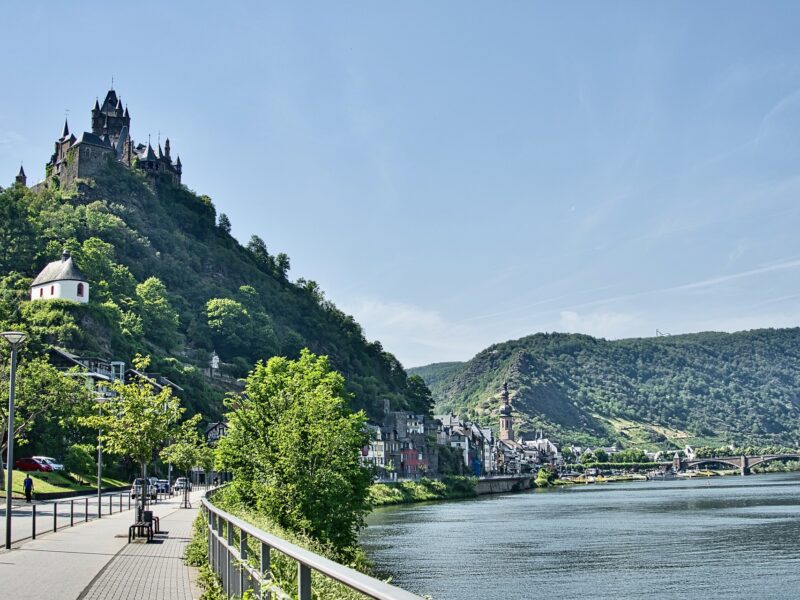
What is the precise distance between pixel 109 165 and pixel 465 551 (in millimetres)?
124430

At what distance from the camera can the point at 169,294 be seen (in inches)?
5807

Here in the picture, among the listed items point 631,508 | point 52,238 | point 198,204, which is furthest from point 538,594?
point 198,204

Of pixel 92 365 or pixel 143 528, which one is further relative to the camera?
pixel 92 365

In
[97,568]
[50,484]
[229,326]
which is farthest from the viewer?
[229,326]

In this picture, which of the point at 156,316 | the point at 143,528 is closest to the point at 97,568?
the point at 143,528

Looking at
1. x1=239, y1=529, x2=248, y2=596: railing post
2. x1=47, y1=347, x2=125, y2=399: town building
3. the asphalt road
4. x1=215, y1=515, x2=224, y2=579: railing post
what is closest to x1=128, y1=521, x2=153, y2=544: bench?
the asphalt road

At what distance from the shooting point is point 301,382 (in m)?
43.7

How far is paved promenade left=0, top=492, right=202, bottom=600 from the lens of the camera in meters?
14.8

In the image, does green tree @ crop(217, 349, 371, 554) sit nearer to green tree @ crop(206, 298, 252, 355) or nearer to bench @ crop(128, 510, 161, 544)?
bench @ crop(128, 510, 161, 544)

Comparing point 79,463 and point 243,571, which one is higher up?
point 79,463

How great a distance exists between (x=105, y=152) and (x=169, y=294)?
1074 inches

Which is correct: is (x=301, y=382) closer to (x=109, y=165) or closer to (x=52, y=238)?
(x=52, y=238)

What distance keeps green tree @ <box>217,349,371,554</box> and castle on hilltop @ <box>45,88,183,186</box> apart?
4706 inches

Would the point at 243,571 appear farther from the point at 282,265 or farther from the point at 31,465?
the point at 282,265
